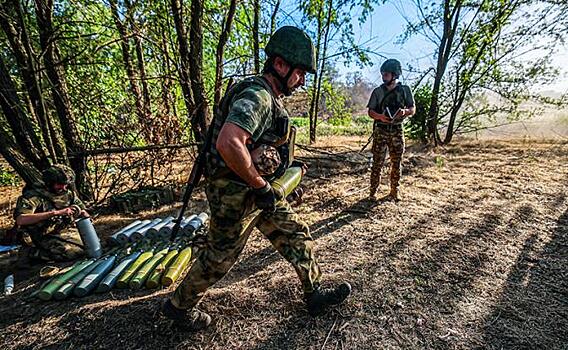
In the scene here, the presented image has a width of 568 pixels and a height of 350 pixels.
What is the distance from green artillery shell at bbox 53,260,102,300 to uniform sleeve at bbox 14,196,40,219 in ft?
3.47

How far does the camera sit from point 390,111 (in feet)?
13.8

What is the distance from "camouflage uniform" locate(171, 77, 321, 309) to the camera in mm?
1696

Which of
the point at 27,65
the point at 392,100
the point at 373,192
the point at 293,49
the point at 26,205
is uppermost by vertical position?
the point at 27,65

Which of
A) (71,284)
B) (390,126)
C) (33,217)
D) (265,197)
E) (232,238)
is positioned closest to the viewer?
(265,197)

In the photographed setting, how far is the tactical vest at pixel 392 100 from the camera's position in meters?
4.13

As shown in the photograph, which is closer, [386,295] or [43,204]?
[386,295]

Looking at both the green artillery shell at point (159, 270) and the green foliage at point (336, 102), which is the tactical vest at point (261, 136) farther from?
the green foliage at point (336, 102)

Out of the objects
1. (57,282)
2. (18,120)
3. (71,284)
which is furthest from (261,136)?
(18,120)

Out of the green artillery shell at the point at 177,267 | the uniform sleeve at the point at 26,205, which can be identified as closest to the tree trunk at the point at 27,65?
the uniform sleeve at the point at 26,205

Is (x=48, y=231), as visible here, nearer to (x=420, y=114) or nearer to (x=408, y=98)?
(x=408, y=98)

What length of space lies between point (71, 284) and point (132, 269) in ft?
1.78

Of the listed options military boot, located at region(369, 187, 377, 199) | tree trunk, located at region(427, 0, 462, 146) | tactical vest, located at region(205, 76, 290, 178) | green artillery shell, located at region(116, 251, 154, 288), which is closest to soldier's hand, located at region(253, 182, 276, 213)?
tactical vest, located at region(205, 76, 290, 178)

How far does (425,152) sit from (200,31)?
25.0ft

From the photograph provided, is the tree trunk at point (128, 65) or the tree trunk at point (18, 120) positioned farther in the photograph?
the tree trunk at point (128, 65)
